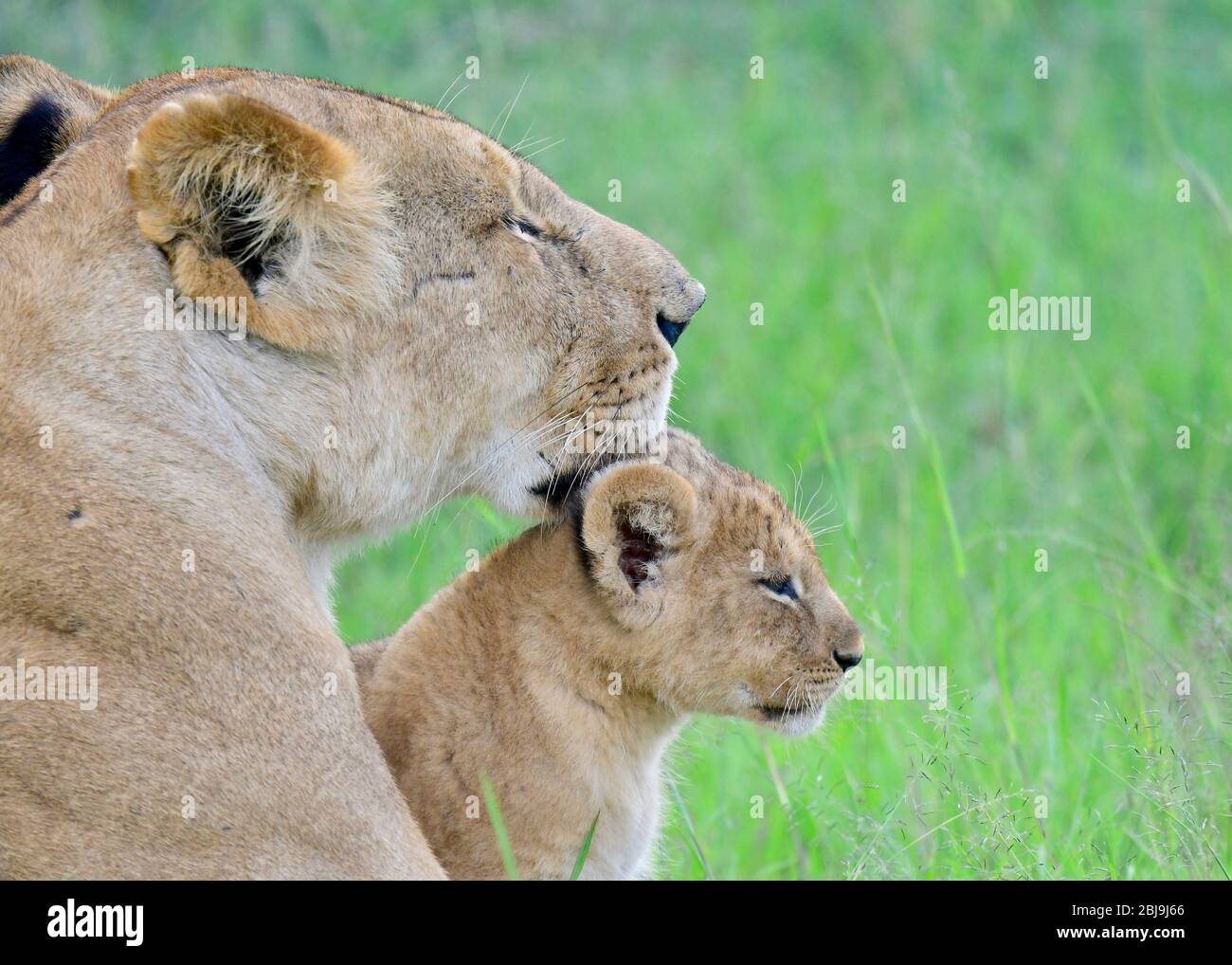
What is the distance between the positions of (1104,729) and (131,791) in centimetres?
302

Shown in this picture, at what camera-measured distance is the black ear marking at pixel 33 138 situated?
3.47 m

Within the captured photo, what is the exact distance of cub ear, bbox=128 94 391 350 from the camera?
9.46 ft

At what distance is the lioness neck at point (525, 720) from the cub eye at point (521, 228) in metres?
0.66

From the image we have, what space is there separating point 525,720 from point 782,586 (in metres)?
0.69

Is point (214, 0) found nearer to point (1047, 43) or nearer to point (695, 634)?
point (1047, 43)

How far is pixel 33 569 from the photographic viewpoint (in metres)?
2.74

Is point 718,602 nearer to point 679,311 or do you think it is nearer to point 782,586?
point 782,586

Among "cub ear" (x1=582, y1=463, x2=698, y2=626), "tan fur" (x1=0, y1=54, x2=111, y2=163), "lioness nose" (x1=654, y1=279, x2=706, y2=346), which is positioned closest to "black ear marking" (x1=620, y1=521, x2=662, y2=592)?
"cub ear" (x1=582, y1=463, x2=698, y2=626)

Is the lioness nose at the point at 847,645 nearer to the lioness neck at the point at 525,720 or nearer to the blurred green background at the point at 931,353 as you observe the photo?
the blurred green background at the point at 931,353

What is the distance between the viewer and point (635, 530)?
12.2 ft

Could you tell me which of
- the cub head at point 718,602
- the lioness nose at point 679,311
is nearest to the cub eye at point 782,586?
the cub head at point 718,602

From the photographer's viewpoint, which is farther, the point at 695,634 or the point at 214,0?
Answer: the point at 214,0

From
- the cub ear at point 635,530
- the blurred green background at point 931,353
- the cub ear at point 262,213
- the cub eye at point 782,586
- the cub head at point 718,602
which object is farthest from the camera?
the blurred green background at point 931,353

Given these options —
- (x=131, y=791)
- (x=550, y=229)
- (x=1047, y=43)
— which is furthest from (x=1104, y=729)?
(x=1047, y=43)
